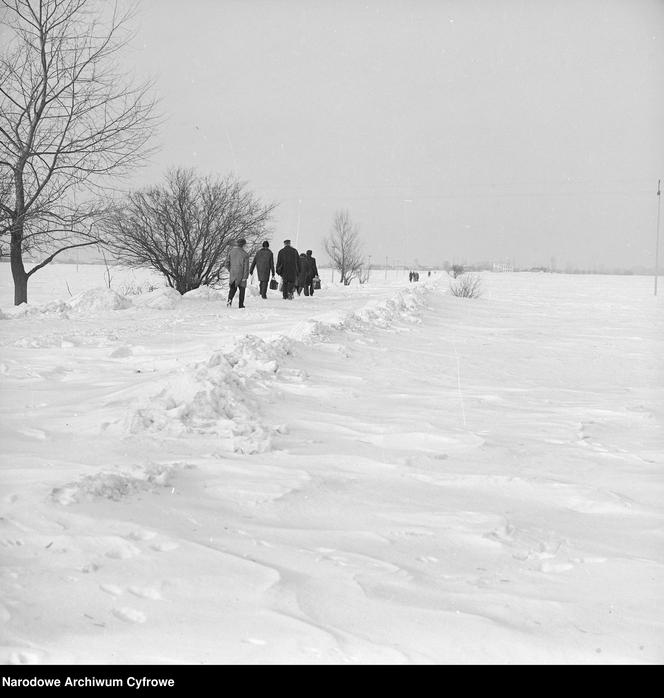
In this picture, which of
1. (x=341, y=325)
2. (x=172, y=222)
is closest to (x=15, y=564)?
(x=341, y=325)

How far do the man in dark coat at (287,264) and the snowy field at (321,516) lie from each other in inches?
447

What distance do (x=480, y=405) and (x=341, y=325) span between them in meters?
4.63

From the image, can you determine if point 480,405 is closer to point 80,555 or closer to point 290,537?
point 290,537

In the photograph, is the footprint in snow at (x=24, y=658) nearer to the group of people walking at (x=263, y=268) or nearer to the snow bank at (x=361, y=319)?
the snow bank at (x=361, y=319)

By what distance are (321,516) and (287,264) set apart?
15949mm

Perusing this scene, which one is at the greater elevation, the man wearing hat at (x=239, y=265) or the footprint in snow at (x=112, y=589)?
the man wearing hat at (x=239, y=265)

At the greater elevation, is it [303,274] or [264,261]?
[264,261]

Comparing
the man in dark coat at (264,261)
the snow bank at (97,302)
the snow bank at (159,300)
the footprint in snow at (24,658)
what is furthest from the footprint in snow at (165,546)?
the man in dark coat at (264,261)

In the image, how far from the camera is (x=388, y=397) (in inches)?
250

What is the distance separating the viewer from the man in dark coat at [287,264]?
18.7 metres

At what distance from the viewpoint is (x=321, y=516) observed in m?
3.38

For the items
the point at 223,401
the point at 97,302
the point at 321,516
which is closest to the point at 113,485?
the point at 321,516

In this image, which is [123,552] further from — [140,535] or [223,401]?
[223,401]

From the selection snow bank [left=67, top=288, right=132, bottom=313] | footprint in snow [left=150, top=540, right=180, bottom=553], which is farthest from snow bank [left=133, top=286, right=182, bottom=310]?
footprint in snow [left=150, top=540, right=180, bottom=553]
